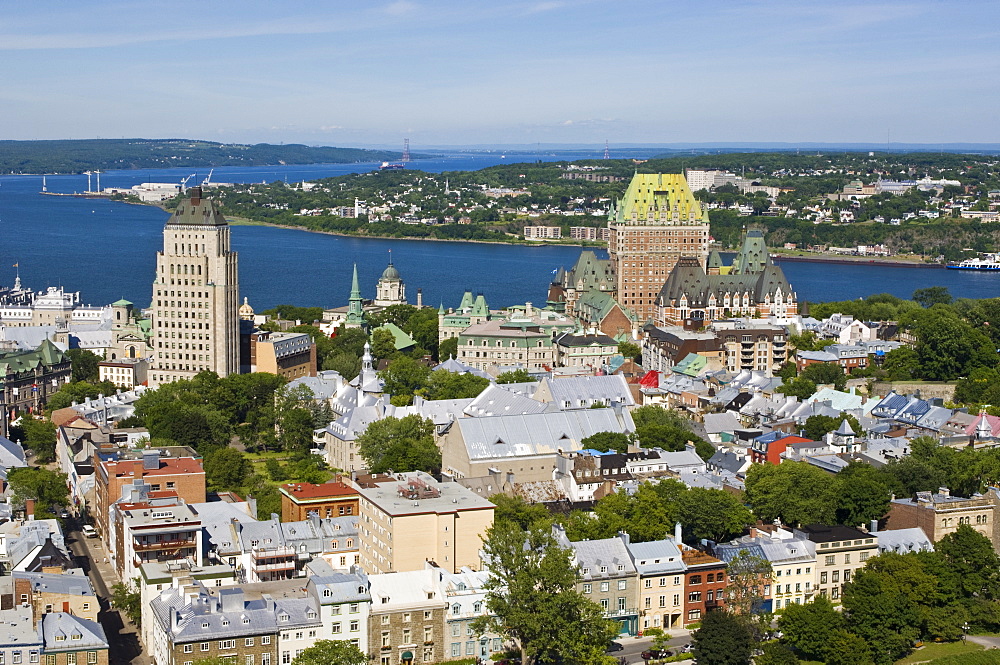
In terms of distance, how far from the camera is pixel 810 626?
31.0m

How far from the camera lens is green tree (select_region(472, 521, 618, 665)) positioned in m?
28.8

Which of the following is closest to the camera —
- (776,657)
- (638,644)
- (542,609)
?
(542,609)

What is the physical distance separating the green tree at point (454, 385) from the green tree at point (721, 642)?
945 inches

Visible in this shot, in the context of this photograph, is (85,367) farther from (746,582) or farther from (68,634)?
(746,582)

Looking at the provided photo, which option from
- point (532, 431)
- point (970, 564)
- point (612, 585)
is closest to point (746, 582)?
point (612, 585)

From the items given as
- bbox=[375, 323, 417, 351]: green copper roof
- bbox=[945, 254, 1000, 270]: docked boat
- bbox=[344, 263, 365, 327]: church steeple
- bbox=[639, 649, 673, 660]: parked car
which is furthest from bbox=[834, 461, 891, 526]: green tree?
bbox=[945, 254, 1000, 270]: docked boat

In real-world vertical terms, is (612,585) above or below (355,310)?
below

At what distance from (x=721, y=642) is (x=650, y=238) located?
2021 inches

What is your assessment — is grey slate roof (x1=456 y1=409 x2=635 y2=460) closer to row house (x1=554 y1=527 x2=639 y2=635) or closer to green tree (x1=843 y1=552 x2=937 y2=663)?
row house (x1=554 y1=527 x2=639 y2=635)

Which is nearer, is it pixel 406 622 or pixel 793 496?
pixel 406 622

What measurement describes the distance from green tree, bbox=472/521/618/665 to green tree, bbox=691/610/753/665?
1.82 metres

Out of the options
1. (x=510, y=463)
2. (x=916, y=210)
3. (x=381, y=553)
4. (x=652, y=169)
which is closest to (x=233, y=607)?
(x=381, y=553)

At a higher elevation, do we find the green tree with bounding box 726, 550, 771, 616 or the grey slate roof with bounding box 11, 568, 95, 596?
the grey slate roof with bounding box 11, 568, 95, 596

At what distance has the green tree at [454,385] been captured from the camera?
5362 cm
